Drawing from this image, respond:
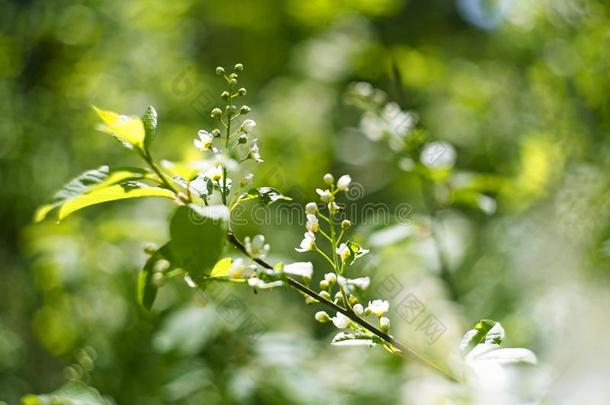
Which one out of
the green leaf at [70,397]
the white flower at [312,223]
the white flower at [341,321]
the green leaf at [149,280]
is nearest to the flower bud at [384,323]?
the white flower at [341,321]

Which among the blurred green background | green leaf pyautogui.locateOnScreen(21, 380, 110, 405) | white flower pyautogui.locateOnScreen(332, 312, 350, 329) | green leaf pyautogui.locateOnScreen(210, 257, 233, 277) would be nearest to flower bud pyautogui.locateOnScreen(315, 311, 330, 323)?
white flower pyautogui.locateOnScreen(332, 312, 350, 329)

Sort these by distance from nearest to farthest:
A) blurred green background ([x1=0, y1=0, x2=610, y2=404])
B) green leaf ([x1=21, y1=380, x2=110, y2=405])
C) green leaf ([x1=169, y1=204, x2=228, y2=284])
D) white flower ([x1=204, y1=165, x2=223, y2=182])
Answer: green leaf ([x1=169, y1=204, x2=228, y2=284]) → white flower ([x1=204, y1=165, x2=223, y2=182]) → green leaf ([x1=21, y1=380, x2=110, y2=405]) → blurred green background ([x1=0, y1=0, x2=610, y2=404])

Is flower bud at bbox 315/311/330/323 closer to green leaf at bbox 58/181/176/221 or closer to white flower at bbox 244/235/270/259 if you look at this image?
white flower at bbox 244/235/270/259

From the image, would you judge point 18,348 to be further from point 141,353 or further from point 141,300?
point 141,300

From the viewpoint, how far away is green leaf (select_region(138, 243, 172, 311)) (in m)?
0.81

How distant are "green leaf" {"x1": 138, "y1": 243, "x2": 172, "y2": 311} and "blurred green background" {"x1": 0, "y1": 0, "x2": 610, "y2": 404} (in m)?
0.33

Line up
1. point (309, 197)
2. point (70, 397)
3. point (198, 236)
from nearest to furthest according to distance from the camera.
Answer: point (198, 236) < point (70, 397) < point (309, 197)

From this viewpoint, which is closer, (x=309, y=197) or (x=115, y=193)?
(x=115, y=193)

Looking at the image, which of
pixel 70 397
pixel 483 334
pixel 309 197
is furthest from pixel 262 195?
pixel 309 197

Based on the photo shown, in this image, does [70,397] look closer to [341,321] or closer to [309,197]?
[341,321]

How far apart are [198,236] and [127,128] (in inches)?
6.8

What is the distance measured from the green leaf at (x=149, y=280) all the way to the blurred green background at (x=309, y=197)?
326 millimetres

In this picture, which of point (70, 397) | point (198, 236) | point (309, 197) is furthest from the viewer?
point (309, 197)

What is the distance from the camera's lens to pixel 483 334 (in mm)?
896
